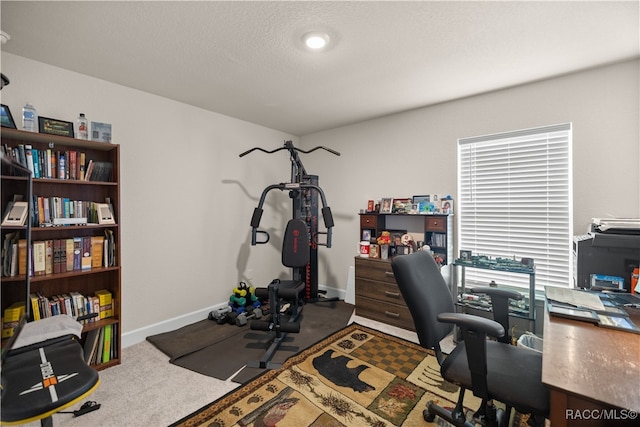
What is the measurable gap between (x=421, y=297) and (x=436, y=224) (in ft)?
5.64

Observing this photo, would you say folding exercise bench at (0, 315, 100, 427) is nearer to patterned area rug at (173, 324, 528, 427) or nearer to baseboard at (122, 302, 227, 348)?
patterned area rug at (173, 324, 528, 427)

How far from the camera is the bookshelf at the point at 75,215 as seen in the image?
6.51ft

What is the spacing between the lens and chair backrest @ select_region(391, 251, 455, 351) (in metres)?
1.38

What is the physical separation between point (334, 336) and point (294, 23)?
267 cm

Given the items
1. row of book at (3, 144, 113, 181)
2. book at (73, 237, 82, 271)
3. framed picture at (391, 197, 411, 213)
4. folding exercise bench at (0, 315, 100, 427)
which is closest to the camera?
folding exercise bench at (0, 315, 100, 427)

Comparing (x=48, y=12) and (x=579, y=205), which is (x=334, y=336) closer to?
(x=579, y=205)

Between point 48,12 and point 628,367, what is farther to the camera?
point 48,12

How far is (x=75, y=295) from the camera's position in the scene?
2.15 metres

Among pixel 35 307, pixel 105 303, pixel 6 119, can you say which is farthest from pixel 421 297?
pixel 6 119

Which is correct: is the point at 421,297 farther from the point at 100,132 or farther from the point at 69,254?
the point at 100,132

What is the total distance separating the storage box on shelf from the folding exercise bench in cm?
251

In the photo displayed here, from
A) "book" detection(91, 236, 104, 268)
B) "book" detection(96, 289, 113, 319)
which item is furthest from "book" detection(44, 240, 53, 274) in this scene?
"book" detection(96, 289, 113, 319)

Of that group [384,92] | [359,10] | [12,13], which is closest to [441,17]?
[359,10]

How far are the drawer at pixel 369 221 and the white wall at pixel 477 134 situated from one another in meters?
0.33
